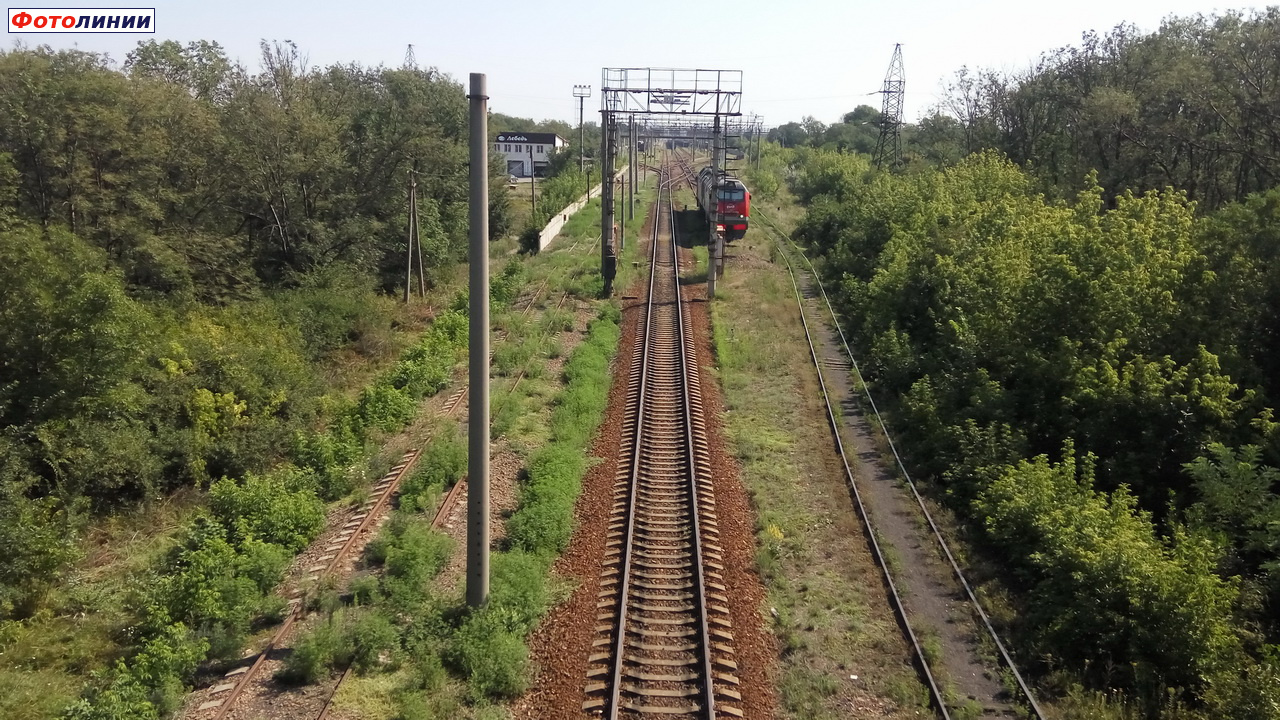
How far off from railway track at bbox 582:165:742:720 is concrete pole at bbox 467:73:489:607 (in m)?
1.72

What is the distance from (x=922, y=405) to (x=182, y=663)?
43.7 ft

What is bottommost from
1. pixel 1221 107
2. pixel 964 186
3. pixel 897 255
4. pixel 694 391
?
pixel 694 391

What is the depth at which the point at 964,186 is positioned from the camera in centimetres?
2853

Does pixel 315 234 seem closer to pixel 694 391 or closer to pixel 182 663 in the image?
pixel 694 391

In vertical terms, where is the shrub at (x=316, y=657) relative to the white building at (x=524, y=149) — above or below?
below

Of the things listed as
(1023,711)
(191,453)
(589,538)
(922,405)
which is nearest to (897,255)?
(922,405)

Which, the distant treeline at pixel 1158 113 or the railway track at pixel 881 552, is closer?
the railway track at pixel 881 552

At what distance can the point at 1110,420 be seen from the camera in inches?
534

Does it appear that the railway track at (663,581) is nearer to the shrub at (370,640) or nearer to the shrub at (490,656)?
the shrub at (490,656)

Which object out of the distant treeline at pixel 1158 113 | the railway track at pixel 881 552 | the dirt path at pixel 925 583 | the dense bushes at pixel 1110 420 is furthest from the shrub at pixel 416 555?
the distant treeline at pixel 1158 113

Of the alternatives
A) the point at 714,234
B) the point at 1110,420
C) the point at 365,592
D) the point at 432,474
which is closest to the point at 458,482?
the point at 432,474

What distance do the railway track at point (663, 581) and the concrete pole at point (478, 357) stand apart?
1.72 m

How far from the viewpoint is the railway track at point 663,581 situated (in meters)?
8.91

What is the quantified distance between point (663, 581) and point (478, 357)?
13.8 ft
